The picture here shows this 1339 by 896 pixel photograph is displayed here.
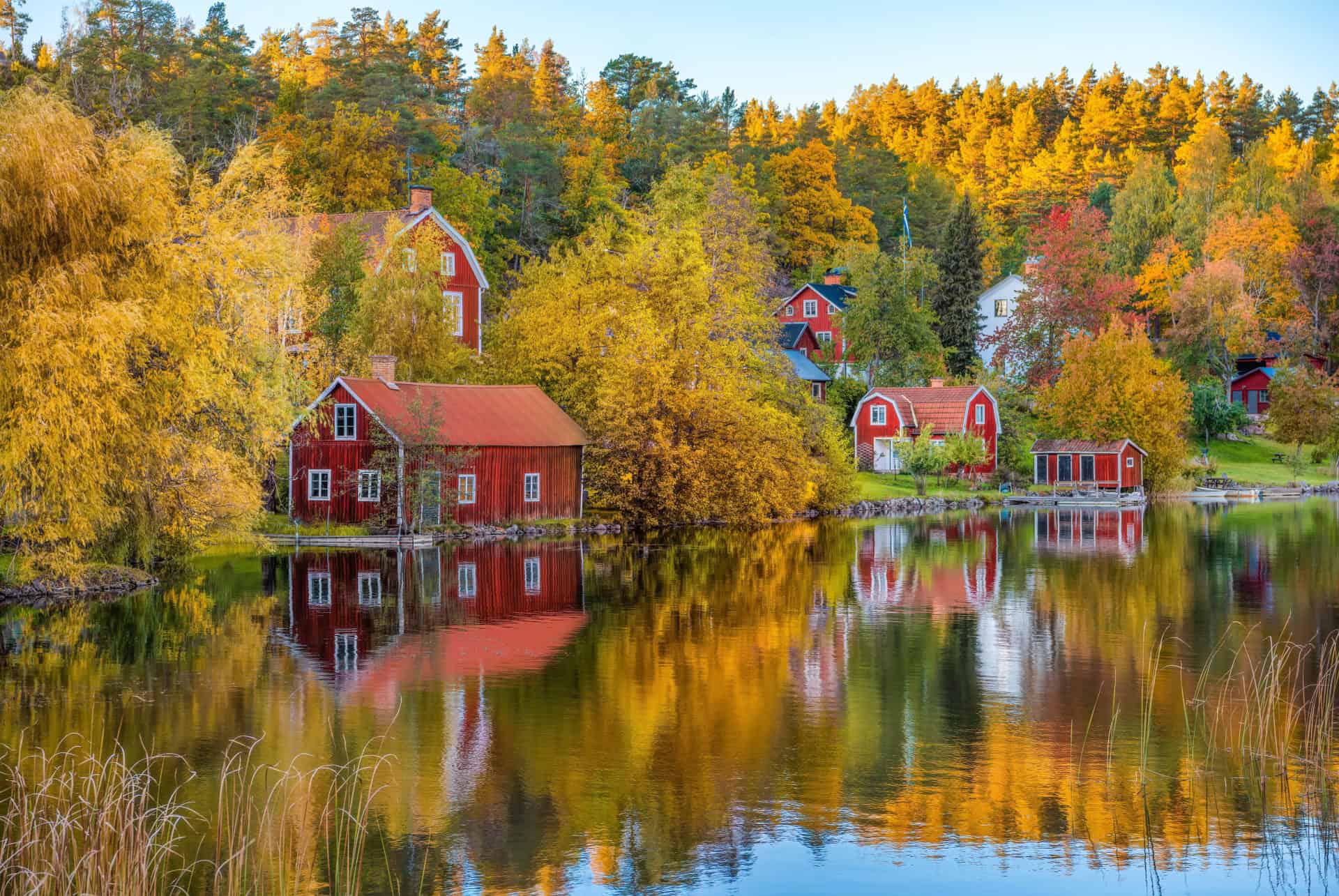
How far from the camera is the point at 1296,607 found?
2717 cm

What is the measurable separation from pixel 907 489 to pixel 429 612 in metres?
39.7

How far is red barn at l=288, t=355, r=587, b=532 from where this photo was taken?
41500mm

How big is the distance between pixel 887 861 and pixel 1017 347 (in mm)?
68616

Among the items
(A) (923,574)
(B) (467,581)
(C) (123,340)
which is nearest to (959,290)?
(A) (923,574)

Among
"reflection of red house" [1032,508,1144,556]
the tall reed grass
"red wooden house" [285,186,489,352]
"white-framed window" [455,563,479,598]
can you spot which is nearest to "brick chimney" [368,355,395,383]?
"red wooden house" [285,186,489,352]

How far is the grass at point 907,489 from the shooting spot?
60.7 meters

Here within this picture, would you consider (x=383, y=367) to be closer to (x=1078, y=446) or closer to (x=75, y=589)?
(x=75, y=589)

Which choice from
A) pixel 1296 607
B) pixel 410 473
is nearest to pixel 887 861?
pixel 1296 607

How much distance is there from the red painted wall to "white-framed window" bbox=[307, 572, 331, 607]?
7986 mm

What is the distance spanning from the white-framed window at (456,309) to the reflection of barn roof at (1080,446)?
95.6ft

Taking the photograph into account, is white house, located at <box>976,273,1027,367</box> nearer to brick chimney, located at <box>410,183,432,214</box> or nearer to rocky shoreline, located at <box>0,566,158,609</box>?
brick chimney, located at <box>410,183,432,214</box>

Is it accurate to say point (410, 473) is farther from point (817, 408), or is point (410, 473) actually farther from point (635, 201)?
point (635, 201)

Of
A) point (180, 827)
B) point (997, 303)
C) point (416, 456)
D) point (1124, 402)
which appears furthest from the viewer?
point (997, 303)

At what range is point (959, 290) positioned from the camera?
253ft
